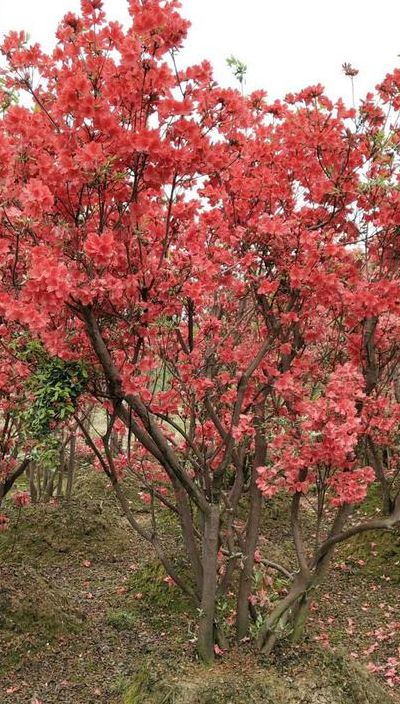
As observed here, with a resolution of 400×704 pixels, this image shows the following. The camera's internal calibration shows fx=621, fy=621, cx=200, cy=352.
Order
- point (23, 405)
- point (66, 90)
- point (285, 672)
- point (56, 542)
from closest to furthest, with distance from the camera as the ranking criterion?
point (66, 90) → point (285, 672) → point (23, 405) → point (56, 542)

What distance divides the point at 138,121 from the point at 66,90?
1.62ft

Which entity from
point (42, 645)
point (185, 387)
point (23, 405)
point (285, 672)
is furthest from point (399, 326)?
point (42, 645)

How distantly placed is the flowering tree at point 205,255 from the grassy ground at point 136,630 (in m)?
0.41

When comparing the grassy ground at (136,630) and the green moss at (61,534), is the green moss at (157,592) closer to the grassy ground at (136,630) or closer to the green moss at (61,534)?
the grassy ground at (136,630)

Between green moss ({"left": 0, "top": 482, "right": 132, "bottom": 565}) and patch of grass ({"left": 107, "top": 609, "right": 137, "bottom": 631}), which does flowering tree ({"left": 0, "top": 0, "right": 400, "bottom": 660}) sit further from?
green moss ({"left": 0, "top": 482, "right": 132, "bottom": 565})

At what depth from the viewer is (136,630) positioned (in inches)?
252

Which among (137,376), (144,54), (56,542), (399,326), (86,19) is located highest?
(86,19)

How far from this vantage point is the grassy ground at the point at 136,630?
15.2 ft

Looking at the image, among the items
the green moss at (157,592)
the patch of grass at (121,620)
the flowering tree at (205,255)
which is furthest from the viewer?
the green moss at (157,592)

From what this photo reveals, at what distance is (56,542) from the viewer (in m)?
8.85

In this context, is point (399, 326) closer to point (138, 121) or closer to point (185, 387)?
point (185, 387)

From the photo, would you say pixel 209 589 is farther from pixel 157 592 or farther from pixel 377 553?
pixel 377 553

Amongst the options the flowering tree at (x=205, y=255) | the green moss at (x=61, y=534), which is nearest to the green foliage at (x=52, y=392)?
the flowering tree at (x=205, y=255)

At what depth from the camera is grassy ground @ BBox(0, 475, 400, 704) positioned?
4.64 metres
